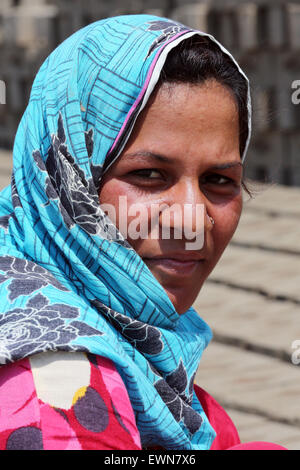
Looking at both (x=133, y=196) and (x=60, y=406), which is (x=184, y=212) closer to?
(x=133, y=196)

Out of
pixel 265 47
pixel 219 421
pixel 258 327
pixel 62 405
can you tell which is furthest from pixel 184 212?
pixel 265 47

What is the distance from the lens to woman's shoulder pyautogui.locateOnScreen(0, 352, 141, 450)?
1341 millimetres

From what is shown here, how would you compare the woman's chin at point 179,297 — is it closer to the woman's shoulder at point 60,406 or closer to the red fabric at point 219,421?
the woman's shoulder at point 60,406

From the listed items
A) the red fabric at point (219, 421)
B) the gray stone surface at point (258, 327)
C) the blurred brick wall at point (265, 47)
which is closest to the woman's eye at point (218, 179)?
the red fabric at point (219, 421)

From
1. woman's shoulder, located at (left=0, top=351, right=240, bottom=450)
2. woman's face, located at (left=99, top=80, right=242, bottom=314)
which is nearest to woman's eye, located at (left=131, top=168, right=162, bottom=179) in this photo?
woman's face, located at (left=99, top=80, right=242, bottom=314)

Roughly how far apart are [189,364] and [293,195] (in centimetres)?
A: 450

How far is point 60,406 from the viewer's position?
1357 mm

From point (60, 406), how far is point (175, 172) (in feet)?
1.68

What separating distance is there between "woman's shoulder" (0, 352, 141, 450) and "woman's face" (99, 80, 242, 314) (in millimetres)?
331

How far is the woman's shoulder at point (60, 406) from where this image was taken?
4.40 ft

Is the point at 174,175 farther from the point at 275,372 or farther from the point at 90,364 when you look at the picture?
the point at 275,372

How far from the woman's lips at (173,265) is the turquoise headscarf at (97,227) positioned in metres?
0.02

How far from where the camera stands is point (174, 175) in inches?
66.1
